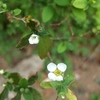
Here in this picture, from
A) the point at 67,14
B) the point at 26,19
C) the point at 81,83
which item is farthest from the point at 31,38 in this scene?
the point at 81,83

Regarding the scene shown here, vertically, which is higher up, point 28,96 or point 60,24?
point 28,96

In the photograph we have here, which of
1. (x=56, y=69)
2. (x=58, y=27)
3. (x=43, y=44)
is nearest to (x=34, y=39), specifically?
(x=43, y=44)

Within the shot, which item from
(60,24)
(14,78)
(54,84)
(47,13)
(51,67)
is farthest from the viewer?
(60,24)

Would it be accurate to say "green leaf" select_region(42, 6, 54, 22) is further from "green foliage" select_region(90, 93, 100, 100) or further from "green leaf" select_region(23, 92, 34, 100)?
"green foliage" select_region(90, 93, 100, 100)

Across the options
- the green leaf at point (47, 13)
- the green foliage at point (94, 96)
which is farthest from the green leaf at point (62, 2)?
the green foliage at point (94, 96)

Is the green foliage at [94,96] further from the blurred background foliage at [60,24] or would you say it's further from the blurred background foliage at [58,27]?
the blurred background foliage at [60,24]

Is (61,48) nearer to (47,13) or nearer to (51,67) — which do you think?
(47,13)

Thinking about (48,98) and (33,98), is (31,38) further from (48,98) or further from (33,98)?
(48,98)

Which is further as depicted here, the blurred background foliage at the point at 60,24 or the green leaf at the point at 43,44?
the blurred background foliage at the point at 60,24
